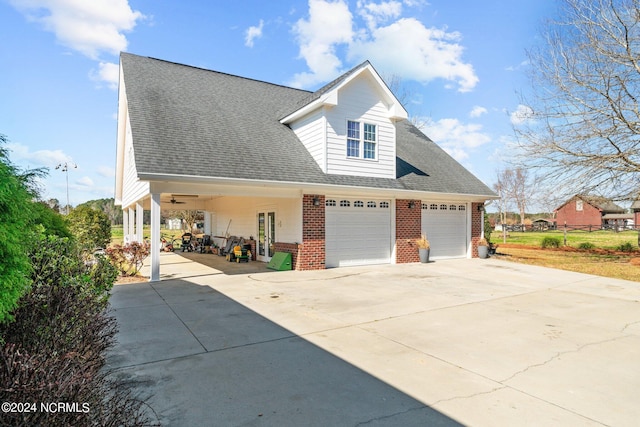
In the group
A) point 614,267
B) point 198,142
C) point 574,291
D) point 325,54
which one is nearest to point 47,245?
point 198,142

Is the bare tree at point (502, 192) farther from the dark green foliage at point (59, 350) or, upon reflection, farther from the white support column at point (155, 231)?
the dark green foliage at point (59, 350)

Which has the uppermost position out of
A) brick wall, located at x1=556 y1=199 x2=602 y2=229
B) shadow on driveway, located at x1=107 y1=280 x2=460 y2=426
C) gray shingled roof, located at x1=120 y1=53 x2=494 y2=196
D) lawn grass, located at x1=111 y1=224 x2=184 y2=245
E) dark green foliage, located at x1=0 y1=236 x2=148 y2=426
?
gray shingled roof, located at x1=120 y1=53 x2=494 y2=196

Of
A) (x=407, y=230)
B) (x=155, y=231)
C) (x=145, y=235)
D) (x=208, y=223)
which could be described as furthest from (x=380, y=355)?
(x=145, y=235)

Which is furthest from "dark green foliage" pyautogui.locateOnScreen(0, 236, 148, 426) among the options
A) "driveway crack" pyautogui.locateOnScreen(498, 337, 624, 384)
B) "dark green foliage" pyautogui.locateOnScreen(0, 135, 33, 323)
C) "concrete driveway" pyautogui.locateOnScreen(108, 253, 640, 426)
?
"driveway crack" pyautogui.locateOnScreen(498, 337, 624, 384)

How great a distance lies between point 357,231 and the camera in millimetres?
13578

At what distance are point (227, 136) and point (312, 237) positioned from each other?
462 cm

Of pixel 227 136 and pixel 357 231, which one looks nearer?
pixel 227 136

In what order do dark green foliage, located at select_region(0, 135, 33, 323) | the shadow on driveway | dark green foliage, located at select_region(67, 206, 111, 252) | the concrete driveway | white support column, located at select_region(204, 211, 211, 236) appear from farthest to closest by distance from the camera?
1. white support column, located at select_region(204, 211, 211, 236)
2. dark green foliage, located at select_region(67, 206, 111, 252)
3. the concrete driveway
4. the shadow on driveway
5. dark green foliage, located at select_region(0, 135, 33, 323)

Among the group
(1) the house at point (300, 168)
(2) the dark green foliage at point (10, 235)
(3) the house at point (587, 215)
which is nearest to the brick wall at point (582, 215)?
(3) the house at point (587, 215)

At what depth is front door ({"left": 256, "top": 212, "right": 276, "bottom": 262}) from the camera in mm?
14352

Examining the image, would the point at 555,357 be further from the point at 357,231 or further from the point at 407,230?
the point at 407,230

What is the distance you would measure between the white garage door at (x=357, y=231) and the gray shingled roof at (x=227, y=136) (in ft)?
3.24

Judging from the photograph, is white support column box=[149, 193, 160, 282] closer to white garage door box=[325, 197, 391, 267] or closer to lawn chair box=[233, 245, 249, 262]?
lawn chair box=[233, 245, 249, 262]

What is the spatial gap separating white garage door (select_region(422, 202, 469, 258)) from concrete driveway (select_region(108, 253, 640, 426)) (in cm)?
649
